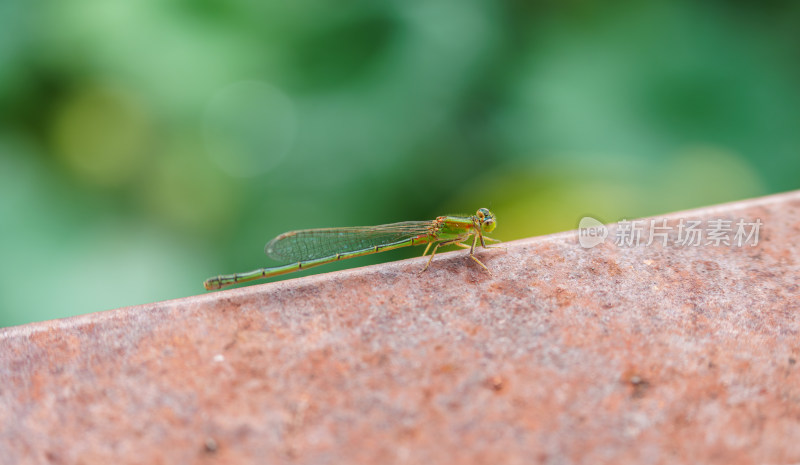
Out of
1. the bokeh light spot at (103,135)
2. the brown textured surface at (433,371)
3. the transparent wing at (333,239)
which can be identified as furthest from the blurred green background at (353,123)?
the brown textured surface at (433,371)

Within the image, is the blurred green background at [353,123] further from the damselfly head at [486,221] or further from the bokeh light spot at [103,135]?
the damselfly head at [486,221]

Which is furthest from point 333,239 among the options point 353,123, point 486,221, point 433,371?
point 353,123

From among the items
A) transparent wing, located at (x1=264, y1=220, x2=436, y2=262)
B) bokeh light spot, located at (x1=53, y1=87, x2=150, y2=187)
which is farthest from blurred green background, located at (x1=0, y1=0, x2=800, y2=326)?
transparent wing, located at (x1=264, y1=220, x2=436, y2=262)

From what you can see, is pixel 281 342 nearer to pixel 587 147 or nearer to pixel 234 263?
pixel 234 263

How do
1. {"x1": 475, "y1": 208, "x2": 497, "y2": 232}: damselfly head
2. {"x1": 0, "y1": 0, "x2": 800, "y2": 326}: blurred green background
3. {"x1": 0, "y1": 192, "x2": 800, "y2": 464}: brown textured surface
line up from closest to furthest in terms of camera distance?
{"x1": 0, "y1": 192, "x2": 800, "y2": 464}: brown textured surface, {"x1": 475, "y1": 208, "x2": 497, "y2": 232}: damselfly head, {"x1": 0, "y1": 0, "x2": 800, "y2": 326}: blurred green background

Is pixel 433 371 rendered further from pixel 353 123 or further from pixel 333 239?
pixel 353 123

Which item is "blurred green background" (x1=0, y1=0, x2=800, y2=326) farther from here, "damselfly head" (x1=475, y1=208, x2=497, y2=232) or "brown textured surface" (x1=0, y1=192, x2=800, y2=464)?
"brown textured surface" (x1=0, y1=192, x2=800, y2=464)
